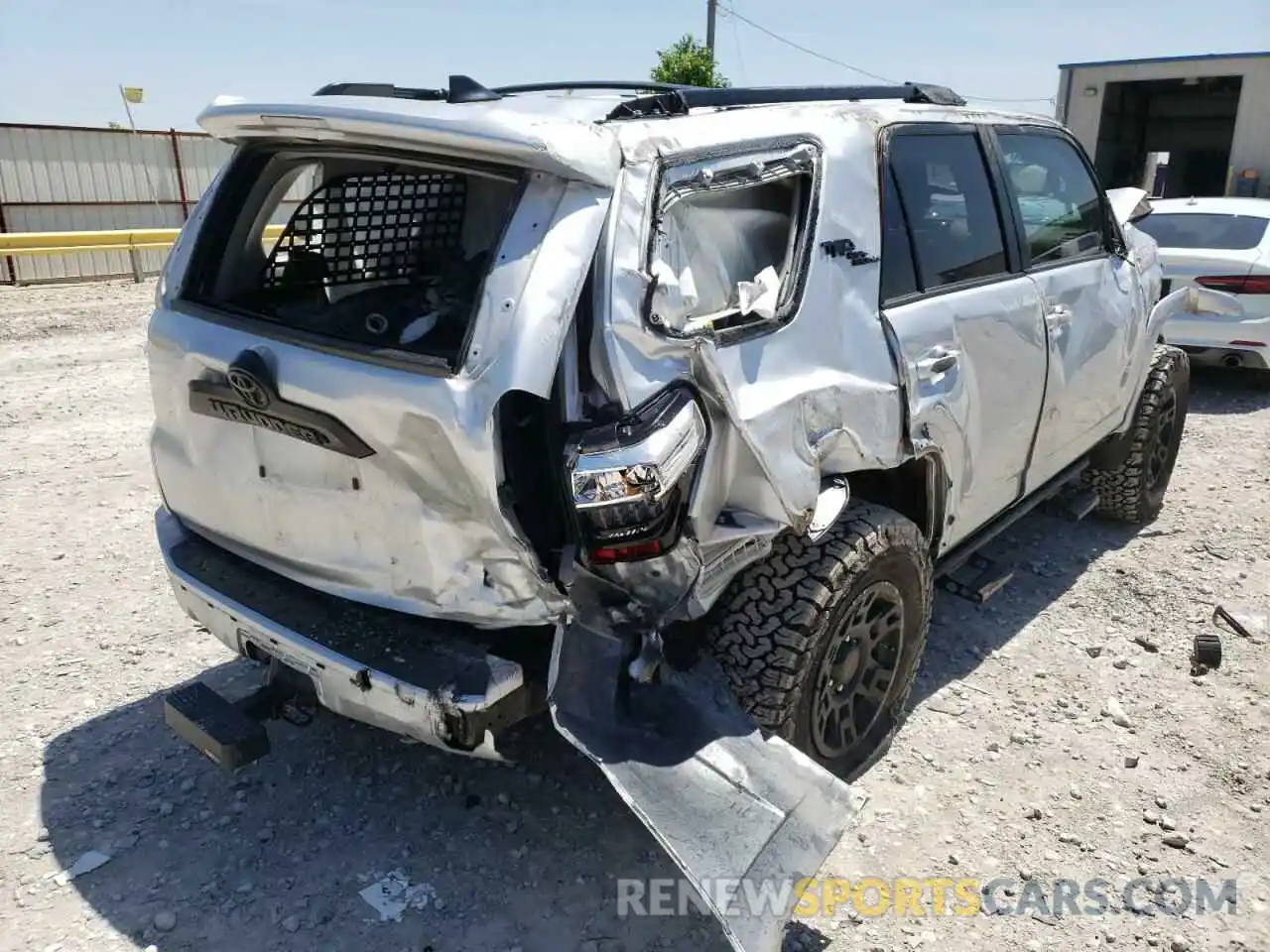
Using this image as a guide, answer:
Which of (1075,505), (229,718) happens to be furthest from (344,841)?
(1075,505)

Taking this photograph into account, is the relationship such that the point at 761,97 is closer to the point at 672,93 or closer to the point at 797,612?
the point at 672,93

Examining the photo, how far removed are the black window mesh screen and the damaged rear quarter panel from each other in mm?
965

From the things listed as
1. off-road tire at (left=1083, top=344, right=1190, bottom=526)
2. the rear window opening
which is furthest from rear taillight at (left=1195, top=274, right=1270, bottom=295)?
the rear window opening

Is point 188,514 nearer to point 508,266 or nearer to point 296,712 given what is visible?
point 296,712

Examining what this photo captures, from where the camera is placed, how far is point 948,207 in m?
3.35

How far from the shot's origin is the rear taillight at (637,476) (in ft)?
7.15

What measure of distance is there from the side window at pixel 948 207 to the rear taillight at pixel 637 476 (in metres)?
1.26

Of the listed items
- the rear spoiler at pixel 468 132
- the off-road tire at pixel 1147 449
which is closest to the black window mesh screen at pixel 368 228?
the rear spoiler at pixel 468 132

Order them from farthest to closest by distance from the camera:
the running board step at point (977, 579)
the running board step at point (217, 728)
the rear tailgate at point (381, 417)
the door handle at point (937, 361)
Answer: the running board step at point (977, 579) → the door handle at point (937, 361) → the running board step at point (217, 728) → the rear tailgate at point (381, 417)

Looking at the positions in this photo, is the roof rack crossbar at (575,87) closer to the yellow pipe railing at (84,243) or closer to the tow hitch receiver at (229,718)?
the tow hitch receiver at (229,718)

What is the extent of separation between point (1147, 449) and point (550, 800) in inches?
142

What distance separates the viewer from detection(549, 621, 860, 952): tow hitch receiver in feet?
7.20

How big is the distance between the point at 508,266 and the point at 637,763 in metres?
1.19

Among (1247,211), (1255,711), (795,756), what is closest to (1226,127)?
(1247,211)
